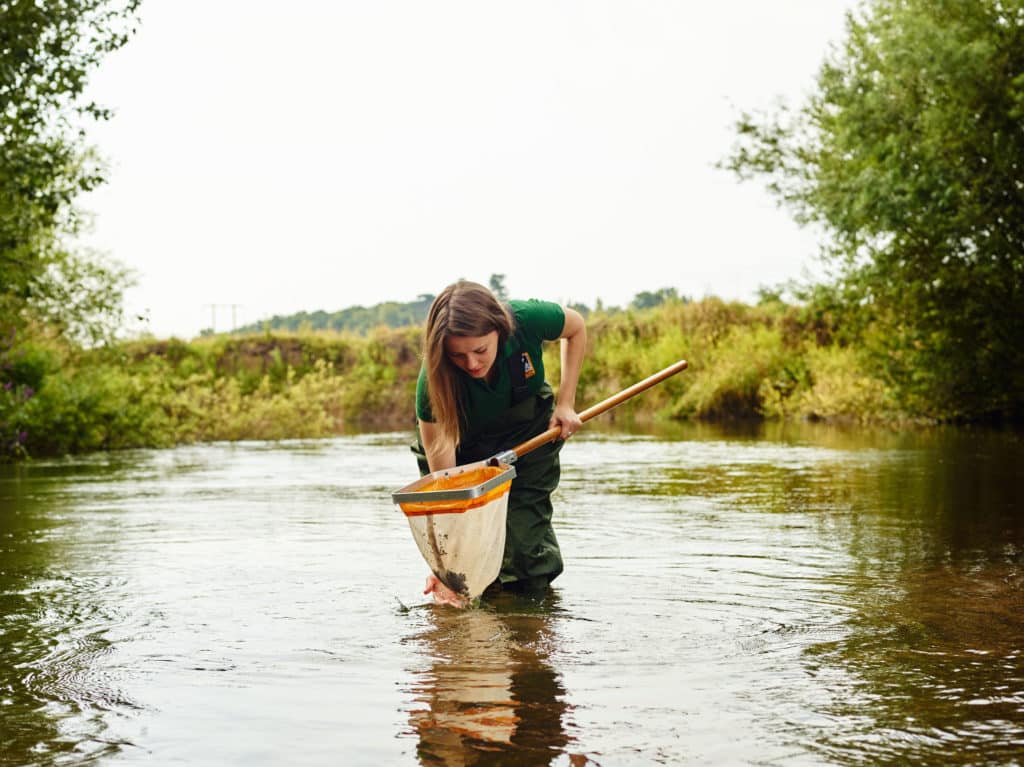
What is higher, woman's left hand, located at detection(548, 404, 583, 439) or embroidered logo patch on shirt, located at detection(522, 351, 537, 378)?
embroidered logo patch on shirt, located at detection(522, 351, 537, 378)

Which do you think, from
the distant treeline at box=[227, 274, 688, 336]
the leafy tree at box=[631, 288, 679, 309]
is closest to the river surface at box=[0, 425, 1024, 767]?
the distant treeline at box=[227, 274, 688, 336]

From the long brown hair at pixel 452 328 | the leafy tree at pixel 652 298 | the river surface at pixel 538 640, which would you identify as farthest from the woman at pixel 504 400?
the leafy tree at pixel 652 298

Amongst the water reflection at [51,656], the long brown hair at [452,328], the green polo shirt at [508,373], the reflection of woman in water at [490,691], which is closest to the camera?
the reflection of woman in water at [490,691]

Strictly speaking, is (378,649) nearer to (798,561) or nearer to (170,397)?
(798,561)

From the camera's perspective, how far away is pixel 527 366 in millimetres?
5238

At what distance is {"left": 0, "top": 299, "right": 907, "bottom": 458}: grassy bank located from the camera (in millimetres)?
16906

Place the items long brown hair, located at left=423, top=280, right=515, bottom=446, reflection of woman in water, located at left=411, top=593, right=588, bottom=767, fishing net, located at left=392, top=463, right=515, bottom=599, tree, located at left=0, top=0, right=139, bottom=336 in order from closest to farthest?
reflection of woman in water, located at left=411, top=593, right=588, bottom=767 < long brown hair, located at left=423, top=280, right=515, bottom=446 < fishing net, located at left=392, top=463, right=515, bottom=599 < tree, located at left=0, top=0, right=139, bottom=336

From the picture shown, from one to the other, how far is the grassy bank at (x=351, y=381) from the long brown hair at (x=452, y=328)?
10.6 metres

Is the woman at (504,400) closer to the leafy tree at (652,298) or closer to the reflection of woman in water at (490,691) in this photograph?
the reflection of woman in water at (490,691)

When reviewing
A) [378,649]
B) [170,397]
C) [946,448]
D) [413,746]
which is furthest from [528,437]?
[170,397]

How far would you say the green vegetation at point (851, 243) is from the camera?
13391 millimetres

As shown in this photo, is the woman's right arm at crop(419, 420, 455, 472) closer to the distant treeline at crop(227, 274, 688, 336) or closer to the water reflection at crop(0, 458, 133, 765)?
the water reflection at crop(0, 458, 133, 765)

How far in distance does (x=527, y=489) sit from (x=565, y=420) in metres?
0.43

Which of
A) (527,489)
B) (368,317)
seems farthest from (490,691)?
(368,317)
